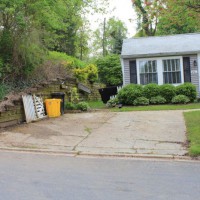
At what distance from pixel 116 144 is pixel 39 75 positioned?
286 inches

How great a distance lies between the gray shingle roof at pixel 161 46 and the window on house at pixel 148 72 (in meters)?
0.53

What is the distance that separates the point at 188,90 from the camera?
16.8 m

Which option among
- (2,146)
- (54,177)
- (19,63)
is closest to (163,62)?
(19,63)

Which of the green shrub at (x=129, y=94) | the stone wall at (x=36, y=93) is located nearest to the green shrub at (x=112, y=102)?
the green shrub at (x=129, y=94)

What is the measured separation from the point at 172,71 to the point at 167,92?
218 cm

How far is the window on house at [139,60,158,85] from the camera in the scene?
734 inches

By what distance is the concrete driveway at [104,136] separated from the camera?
24.2 ft

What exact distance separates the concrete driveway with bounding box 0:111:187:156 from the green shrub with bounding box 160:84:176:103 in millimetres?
4959

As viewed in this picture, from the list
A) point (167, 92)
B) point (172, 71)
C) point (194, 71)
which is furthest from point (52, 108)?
point (194, 71)

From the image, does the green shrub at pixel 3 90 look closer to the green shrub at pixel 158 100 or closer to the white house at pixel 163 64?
the green shrub at pixel 158 100

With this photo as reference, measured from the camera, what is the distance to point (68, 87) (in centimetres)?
1659

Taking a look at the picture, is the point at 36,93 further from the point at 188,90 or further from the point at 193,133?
the point at 188,90

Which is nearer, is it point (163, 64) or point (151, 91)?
point (151, 91)

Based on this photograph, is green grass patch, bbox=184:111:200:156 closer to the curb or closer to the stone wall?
the curb
